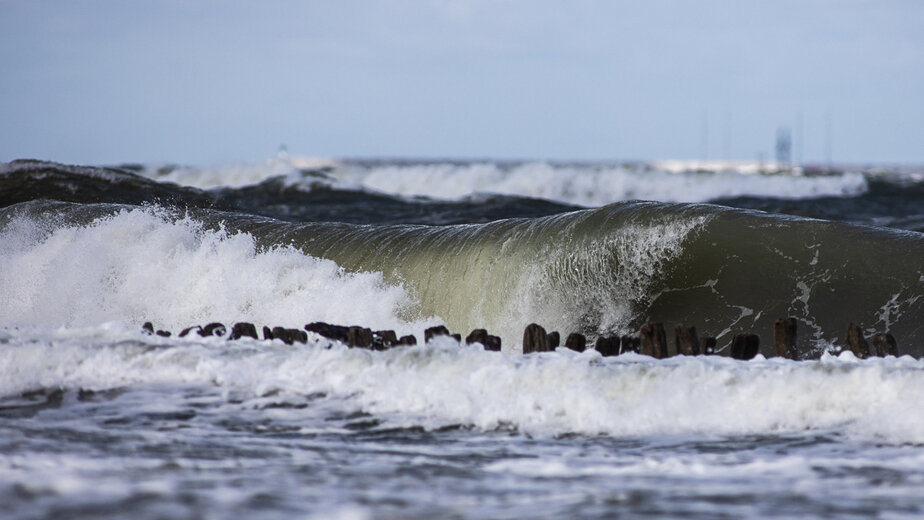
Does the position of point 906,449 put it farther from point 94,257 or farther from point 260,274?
point 94,257

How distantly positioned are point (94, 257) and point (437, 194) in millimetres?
19923

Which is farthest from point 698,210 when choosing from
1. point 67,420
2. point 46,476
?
point 46,476

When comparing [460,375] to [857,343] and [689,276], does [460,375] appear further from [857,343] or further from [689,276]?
[689,276]

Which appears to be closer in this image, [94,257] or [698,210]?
[698,210]

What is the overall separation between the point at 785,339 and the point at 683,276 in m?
1.77

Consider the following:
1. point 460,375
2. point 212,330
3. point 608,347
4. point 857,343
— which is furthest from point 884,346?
point 212,330

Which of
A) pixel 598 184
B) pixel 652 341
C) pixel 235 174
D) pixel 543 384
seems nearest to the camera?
pixel 543 384

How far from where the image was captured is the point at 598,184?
27.7 metres

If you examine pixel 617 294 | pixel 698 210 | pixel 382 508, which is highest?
pixel 698 210

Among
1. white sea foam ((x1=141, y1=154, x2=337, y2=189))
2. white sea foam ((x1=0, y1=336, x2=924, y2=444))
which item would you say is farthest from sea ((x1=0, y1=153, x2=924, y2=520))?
white sea foam ((x1=141, y1=154, x2=337, y2=189))

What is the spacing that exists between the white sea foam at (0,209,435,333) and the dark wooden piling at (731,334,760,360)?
9.83ft

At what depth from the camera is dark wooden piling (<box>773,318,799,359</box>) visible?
503 centimetres

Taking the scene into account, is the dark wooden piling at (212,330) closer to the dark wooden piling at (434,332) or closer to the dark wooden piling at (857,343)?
the dark wooden piling at (434,332)

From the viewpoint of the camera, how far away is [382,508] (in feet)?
10.2
